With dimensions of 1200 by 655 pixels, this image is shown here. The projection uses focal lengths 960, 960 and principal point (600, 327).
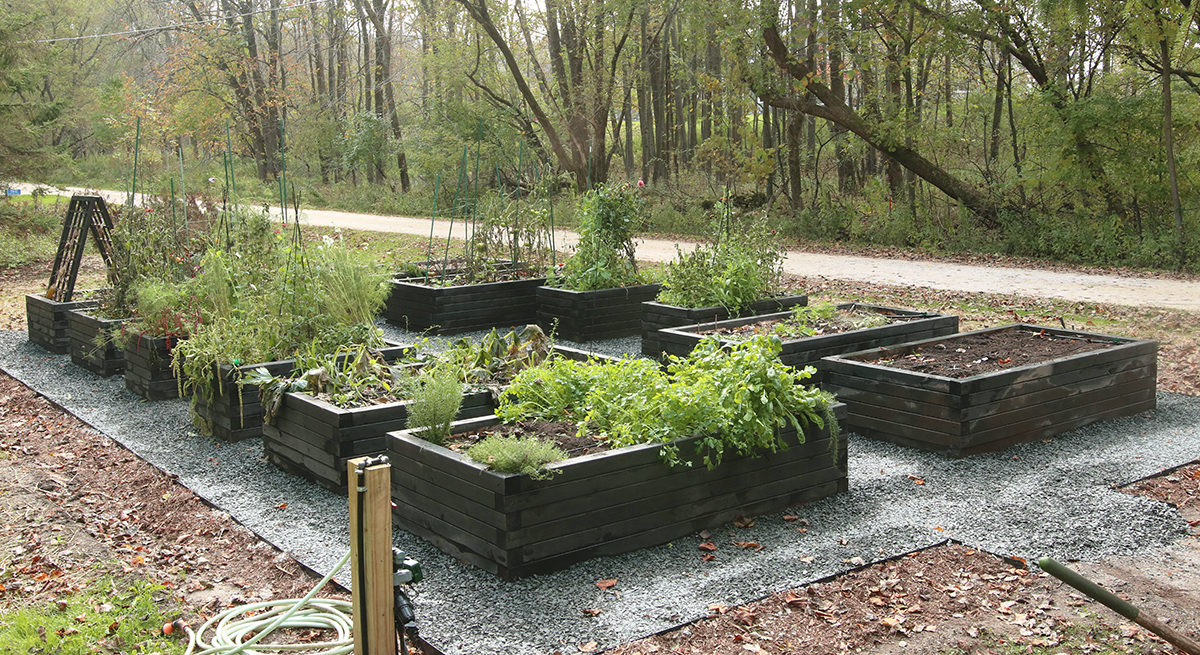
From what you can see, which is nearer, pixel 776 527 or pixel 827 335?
pixel 776 527

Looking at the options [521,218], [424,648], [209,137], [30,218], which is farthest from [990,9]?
[209,137]

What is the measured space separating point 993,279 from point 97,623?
10.2m

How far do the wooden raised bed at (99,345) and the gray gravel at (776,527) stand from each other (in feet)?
4.93

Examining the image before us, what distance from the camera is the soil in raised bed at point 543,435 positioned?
4.10 m

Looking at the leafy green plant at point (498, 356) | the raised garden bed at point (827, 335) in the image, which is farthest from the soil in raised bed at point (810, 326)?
the leafy green plant at point (498, 356)

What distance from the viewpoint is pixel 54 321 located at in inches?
328

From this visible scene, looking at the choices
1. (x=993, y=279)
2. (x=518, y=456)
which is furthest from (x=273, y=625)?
(x=993, y=279)

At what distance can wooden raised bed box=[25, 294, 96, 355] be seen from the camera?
832 cm

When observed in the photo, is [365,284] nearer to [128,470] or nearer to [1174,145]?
[128,470]

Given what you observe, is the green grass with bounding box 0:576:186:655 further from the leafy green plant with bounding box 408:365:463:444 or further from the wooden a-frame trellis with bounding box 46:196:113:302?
the wooden a-frame trellis with bounding box 46:196:113:302

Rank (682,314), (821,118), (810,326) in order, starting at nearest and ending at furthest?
(810,326), (682,314), (821,118)

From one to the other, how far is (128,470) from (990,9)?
13.0 meters

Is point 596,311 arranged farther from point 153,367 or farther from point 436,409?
point 436,409

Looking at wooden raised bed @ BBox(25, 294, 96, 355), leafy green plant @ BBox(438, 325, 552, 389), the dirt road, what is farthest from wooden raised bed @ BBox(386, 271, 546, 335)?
leafy green plant @ BBox(438, 325, 552, 389)
